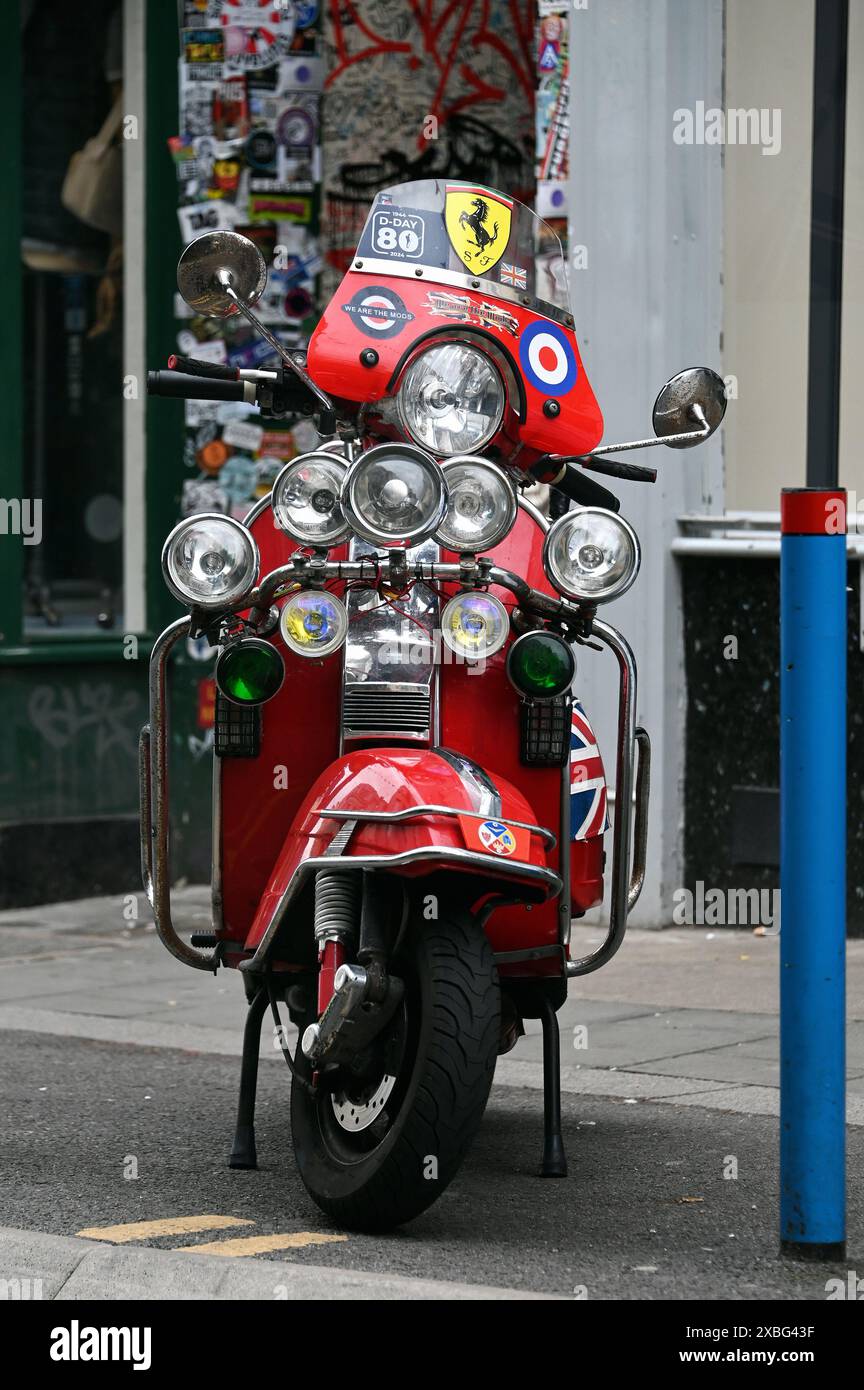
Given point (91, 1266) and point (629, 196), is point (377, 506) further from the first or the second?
point (629, 196)

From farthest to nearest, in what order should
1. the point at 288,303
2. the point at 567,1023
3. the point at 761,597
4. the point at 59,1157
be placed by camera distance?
the point at 288,303
the point at 761,597
the point at 567,1023
the point at 59,1157

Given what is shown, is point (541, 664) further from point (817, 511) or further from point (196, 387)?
point (196, 387)

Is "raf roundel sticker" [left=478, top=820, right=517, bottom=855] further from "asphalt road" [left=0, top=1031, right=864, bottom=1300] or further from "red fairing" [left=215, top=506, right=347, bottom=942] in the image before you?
"asphalt road" [left=0, top=1031, right=864, bottom=1300]

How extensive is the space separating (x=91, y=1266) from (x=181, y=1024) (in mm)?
3201

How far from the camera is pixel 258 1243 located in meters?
4.41

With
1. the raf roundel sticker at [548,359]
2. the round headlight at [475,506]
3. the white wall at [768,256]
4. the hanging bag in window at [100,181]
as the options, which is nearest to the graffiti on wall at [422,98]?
the hanging bag in window at [100,181]

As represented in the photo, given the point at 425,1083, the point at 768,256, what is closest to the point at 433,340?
the point at 425,1083

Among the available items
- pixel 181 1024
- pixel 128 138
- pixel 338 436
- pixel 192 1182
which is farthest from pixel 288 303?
pixel 192 1182

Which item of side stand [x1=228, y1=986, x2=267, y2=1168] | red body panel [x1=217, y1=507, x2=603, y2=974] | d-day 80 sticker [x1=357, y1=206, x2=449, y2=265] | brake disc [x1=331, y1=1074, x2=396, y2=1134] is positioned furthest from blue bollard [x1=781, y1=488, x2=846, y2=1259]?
side stand [x1=228, y1=986, x2=267, y2=1168]

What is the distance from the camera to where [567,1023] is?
23.4ft

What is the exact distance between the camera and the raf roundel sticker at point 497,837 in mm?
4371

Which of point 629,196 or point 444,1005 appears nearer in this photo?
point 444,1005

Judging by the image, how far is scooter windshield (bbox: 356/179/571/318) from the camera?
16.7 feet

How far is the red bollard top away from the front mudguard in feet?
2.76
